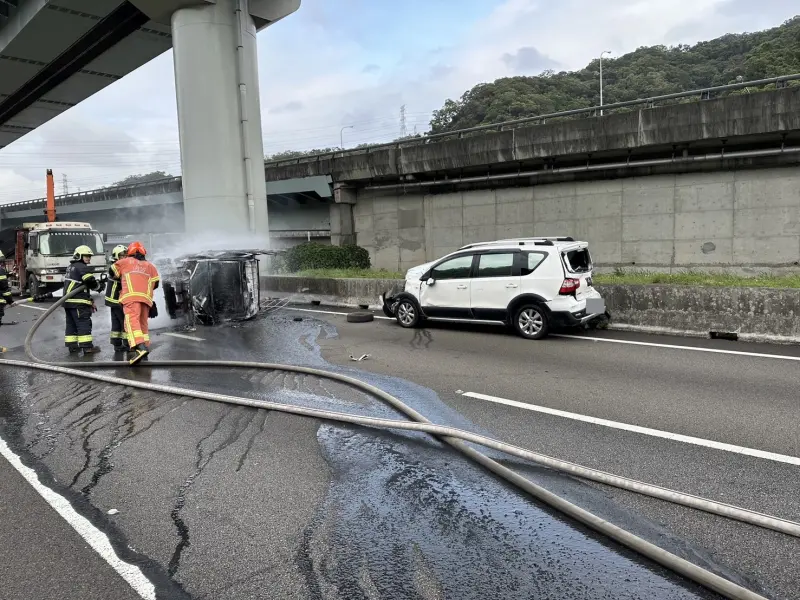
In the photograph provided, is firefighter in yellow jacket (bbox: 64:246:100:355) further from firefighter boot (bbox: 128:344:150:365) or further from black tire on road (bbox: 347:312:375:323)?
black tire on road (bbox: 347:312:375:323)

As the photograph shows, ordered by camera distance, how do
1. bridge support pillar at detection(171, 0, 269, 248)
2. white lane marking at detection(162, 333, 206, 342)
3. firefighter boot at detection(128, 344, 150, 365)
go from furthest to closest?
bridge support pillar at detection(171, 0, 269, 248) < white lane marking at detection(162, 333, 206, 342) < firefighter boot at detection(128, 344, 150, 365)

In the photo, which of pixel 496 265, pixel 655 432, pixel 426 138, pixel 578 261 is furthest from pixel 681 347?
pixel 426 138

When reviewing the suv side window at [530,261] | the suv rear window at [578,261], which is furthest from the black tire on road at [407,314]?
the suv rear window at [578,261]

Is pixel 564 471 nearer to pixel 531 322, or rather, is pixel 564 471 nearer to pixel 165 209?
pixel 531 322

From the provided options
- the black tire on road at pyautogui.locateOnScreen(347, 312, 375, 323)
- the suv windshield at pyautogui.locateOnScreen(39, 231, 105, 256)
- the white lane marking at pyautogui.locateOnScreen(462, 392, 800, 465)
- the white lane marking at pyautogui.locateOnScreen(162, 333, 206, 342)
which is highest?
the suv windshield at pyautogui.locateOnScreen(39, 231, 105, 256)

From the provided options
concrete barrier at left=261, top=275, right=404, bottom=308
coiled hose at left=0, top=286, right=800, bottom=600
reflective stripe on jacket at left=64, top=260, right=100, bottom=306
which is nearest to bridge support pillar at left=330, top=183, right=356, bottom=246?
concrete barrier at left=261, top=275, right=404, bottom=308

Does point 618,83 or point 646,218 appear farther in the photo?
point 618,83

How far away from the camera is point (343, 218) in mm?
21750

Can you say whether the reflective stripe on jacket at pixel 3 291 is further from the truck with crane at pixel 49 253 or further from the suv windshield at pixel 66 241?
the suv windshield at pixel 66 241

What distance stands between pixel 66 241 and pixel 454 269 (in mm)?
16037

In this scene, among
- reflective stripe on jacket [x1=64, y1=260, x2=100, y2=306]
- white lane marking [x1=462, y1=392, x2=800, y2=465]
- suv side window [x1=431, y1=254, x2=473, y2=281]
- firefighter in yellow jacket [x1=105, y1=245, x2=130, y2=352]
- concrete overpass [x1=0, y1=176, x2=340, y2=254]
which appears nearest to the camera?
white lane marking [x1=462, y1=392, x2=800, y2=465]

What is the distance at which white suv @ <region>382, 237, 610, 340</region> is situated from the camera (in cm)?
916

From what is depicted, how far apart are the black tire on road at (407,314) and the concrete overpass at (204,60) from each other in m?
8.04

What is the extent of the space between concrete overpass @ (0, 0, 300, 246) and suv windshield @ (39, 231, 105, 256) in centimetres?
544
